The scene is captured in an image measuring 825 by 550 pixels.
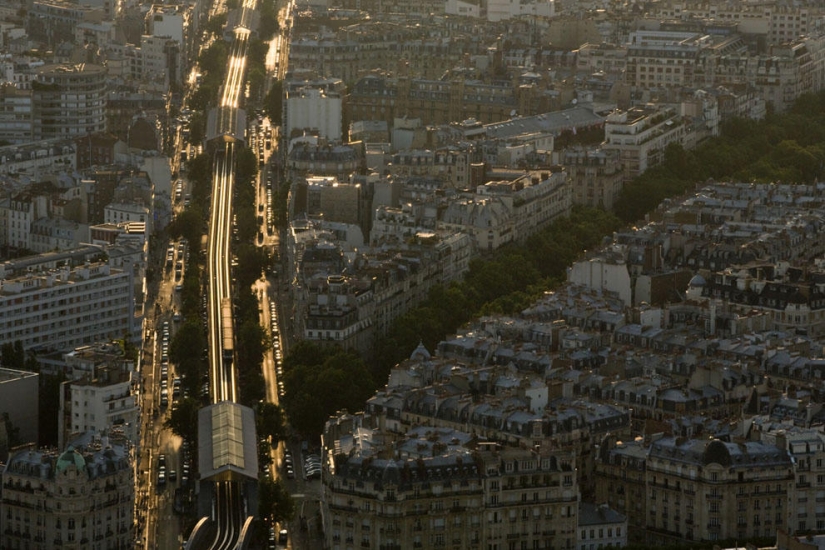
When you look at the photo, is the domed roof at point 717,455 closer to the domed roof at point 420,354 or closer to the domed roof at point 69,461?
the domed roof at point 420,354

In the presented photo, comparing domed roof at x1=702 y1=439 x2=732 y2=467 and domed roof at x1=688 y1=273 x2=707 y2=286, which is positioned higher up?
domed roof at x1=688 y1=273 x2=707 y2=286

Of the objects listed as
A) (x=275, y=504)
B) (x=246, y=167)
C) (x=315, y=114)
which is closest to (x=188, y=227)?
(x=246, y=167)

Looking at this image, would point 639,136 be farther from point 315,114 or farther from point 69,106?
point 69,106

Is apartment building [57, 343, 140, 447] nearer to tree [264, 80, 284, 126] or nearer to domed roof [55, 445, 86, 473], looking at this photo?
domed roof [55, 445, 86, 473]

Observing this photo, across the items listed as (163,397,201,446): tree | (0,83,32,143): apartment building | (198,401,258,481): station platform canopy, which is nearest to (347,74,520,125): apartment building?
(0,83,32,143): apartment building

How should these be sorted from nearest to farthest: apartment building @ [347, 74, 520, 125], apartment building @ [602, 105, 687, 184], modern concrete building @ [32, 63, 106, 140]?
apartment building @ [602, 105, 687, 184] < modern concrete building @ [32, 63, 106, 140] < apartment building @ [347, 74, 520, 125]

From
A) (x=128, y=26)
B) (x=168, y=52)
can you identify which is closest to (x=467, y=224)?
(x=168, y=52)

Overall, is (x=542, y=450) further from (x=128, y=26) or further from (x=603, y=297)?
(x=128, y=26)

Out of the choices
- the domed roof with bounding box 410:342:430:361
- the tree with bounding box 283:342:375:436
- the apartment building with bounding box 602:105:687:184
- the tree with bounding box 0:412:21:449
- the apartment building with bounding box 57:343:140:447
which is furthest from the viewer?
the apartment building with bounding box 602:105:687:184
